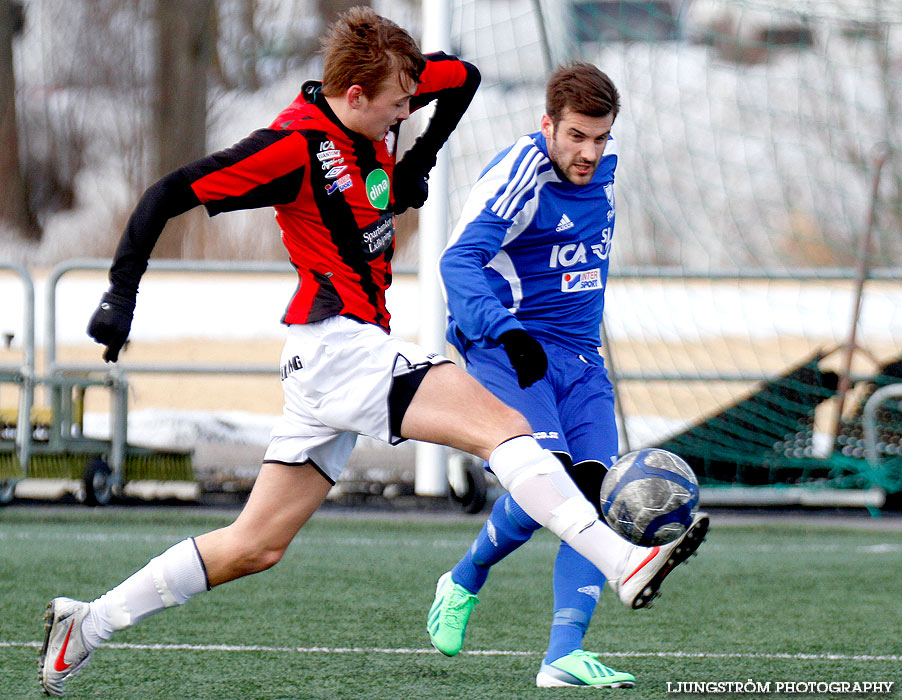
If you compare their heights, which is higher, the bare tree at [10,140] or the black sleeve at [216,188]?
the bare tree at [10,140]

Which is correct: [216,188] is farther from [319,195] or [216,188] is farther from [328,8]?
→ [328,8]

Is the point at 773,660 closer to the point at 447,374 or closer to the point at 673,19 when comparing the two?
the point at 447,374

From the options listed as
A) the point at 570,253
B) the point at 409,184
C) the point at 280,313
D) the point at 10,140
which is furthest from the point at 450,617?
the point at 10,140

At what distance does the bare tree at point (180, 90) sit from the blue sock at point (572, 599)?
300 inches

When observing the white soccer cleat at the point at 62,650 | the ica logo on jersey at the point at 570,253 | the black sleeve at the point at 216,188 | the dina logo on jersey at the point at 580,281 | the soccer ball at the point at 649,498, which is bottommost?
the white soccer cleat at the point at 62,650

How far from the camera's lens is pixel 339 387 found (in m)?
3.10

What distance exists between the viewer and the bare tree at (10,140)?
443 inches

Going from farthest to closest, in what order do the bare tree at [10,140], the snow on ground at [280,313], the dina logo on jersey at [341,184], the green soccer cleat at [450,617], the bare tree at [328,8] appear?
the bare tree at [10,140], the bare tree at [328,8], the snow on ground at [280,313], the green soccer cleat at [450,617], the dina logo on jersey at [341,184]

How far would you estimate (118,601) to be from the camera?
10.4 feet

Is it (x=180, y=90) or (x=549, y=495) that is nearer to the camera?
(x=549, y=495)

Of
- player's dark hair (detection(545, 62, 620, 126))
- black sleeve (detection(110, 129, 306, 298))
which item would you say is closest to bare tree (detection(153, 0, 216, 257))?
player's dark hair (detection(545, 62, 620, 126))

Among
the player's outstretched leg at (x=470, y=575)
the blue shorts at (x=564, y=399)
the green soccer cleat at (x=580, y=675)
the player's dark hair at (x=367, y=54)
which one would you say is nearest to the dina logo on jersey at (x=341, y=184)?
the player's dark hair at (x=367, y=54)

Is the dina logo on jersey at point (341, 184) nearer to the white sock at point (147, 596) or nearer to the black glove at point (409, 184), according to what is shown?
the black glove at point (409, 184)

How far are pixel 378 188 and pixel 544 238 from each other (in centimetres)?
64
